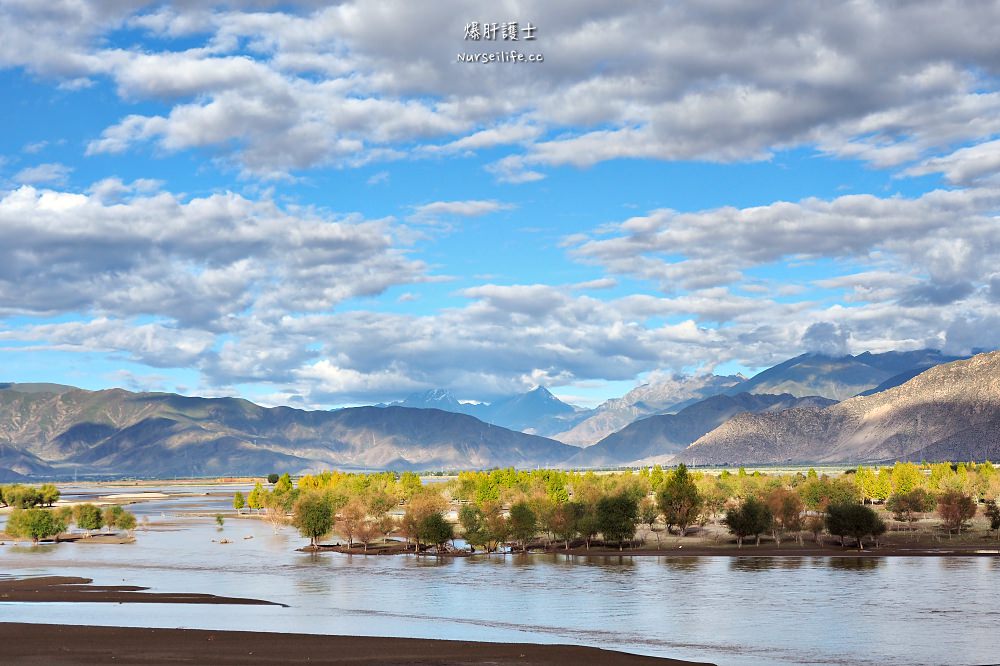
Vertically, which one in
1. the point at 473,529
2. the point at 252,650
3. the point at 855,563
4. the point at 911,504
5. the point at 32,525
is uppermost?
the point at 911,504

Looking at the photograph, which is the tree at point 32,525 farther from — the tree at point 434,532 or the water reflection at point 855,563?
the water reflection at point 855,563

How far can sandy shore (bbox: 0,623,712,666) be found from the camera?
184ft

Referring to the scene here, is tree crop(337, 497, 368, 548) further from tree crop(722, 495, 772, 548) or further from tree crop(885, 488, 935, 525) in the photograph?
tree crop(885, 488, 935, 525)

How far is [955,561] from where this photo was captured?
114750 mm

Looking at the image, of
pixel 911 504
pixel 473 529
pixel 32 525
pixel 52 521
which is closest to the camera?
pixel 473 529

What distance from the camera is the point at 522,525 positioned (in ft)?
449

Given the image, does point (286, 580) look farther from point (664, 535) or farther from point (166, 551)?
point (664, 535)

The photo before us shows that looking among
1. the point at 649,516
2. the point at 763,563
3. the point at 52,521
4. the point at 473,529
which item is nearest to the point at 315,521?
the point at 473,529

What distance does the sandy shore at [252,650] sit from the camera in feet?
184

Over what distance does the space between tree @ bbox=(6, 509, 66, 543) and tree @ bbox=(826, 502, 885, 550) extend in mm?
119093

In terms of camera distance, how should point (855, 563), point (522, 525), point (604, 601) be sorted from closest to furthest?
1. point (604, 601)
2. point (855, 563)
3. point (522, 525)

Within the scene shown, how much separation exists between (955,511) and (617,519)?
50.7 metres

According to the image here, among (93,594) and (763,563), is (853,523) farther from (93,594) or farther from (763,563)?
(93,594)

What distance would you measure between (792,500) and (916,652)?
286ft
